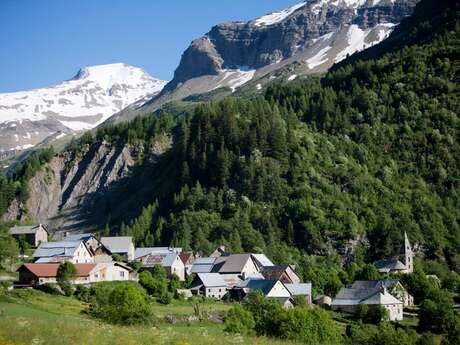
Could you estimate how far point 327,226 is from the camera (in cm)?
12338

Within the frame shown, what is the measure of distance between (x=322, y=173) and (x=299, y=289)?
47.0 metres

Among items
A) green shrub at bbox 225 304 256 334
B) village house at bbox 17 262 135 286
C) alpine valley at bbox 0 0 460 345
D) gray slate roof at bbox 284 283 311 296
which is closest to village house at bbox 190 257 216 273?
alpine valley at bbox 0 0 460 345

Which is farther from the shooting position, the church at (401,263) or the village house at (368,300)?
the church at (401,263)

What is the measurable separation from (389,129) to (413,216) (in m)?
34.4

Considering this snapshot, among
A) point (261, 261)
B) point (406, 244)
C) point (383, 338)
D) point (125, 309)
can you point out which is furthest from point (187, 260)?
point (125, 309)

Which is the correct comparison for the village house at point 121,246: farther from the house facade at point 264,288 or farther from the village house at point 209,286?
the house facade at point 264,288

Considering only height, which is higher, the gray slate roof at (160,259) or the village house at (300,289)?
the gray slate roof at (160,259)

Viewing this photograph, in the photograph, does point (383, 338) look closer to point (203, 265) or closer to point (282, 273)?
point (282, 273)

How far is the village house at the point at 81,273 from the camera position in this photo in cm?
8475

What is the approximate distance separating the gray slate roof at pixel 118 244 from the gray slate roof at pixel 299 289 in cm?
2985

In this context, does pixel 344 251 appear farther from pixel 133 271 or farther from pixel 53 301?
pixel 53 301

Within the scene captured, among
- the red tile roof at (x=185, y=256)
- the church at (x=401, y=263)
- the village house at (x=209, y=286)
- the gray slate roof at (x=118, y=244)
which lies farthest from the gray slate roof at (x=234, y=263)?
the church at (x=401, y=263)

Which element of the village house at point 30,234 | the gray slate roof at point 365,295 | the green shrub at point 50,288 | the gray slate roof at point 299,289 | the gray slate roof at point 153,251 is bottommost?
the gray slate roof at point 365,295

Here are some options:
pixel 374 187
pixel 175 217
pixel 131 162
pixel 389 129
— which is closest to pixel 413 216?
pixel 374 187
